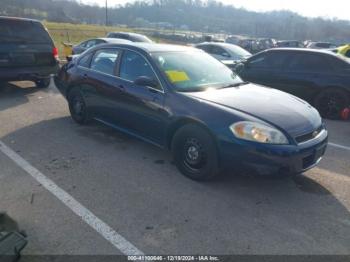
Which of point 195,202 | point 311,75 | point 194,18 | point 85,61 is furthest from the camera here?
point 194,18

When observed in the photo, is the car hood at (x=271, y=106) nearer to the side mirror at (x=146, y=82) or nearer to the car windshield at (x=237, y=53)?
the side mirror at (x=146, y=82)

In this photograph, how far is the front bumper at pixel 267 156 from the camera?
12.6 feet

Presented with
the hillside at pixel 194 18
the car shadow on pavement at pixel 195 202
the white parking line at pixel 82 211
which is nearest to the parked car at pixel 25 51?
the car shadow on pavement at pixel 195 202

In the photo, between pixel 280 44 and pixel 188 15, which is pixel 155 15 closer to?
pixel 188 15

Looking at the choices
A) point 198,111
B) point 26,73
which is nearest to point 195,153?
point 198,111

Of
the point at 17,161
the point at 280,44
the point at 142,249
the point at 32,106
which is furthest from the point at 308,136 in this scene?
the point at 280,44

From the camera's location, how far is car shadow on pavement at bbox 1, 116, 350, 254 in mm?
3318

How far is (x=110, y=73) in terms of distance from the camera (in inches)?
221

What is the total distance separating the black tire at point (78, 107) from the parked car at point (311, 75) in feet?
14.4

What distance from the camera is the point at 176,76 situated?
482 cm

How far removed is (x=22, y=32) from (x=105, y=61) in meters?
→ 4.13

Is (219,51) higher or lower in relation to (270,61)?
lower

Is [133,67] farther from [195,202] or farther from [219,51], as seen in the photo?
[219,51]

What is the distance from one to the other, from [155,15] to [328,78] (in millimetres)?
84924
